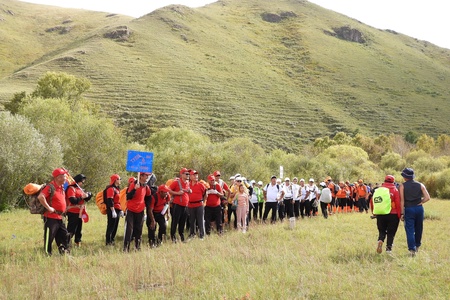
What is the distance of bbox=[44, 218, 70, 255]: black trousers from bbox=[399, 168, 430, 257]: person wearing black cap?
24.4 ft

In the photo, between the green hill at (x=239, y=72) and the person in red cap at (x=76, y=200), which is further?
the green hill at (x=239, y=72)

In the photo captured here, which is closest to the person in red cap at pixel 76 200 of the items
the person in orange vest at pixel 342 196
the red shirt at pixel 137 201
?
the red shirt at pixel 137 201

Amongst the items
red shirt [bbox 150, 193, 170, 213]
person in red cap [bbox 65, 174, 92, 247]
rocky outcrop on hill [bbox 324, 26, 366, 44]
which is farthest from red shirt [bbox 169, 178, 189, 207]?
rocky outcrop on hill [bbox 324, 26, 366, 44]

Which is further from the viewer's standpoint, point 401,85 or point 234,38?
point 234,38

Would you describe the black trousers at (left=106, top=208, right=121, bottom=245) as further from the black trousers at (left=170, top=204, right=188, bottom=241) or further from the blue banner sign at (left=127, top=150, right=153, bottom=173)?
the black trousers at (left=170, top=204, right=188, bottom=241)

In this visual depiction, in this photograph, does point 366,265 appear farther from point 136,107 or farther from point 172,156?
point 136,107

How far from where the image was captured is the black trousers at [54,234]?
29.7 feet

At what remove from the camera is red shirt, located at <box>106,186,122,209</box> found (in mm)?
11078

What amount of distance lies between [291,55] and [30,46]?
7958 cm

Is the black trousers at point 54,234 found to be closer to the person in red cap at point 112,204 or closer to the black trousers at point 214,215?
the person in red cap at point 112,204

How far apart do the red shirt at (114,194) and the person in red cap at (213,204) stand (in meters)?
2.97

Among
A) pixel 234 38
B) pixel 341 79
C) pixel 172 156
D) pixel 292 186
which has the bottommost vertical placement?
pixel 172 156

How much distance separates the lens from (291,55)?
423 feet

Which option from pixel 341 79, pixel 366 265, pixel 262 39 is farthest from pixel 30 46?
pixel 366 265
